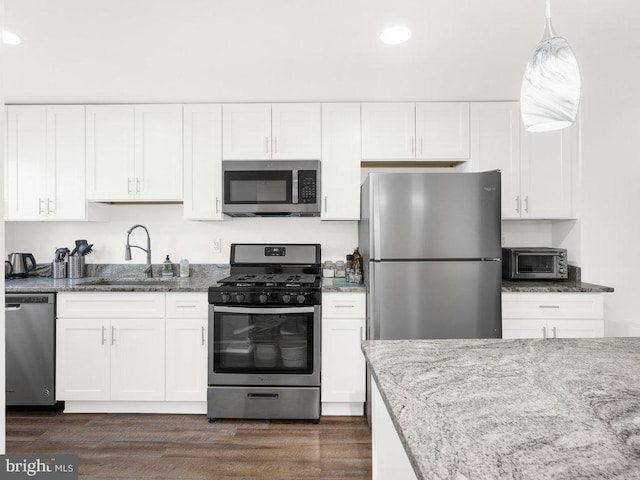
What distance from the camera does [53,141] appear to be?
9.96ft

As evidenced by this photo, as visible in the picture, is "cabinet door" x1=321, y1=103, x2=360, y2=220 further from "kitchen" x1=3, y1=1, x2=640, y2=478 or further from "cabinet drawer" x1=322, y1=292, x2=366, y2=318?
"cabinet drawer" x1=322, y1=292, x2=366, y2=318

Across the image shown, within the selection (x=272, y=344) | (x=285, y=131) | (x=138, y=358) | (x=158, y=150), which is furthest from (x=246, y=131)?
(x=138, y=358)

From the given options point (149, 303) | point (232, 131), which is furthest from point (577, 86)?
point (149, 303)

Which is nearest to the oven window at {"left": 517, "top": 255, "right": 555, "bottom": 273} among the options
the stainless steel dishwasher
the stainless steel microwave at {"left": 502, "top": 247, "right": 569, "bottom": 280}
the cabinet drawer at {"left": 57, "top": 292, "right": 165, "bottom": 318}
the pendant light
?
the stainless steel microwave at {"left": 502, "top": 247, "right": 569, "bottom": 280}

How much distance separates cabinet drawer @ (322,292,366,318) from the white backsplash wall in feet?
2.31

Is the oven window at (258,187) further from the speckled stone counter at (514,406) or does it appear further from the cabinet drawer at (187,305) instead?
the speckled stone counter at (514,406)

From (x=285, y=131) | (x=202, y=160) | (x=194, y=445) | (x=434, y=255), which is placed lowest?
(x=194, y=445)

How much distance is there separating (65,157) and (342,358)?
2593 mm

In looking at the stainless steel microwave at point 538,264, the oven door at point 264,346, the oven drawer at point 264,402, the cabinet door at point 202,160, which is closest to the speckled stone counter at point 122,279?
the oven door at point 264,346

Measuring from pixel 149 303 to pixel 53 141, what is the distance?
1515mm

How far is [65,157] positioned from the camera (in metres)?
3.04

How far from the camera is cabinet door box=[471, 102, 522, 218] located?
117 inches

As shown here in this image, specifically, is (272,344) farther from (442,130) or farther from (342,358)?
(442,130)

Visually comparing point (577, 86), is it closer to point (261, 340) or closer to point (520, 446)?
point (520, 446)
